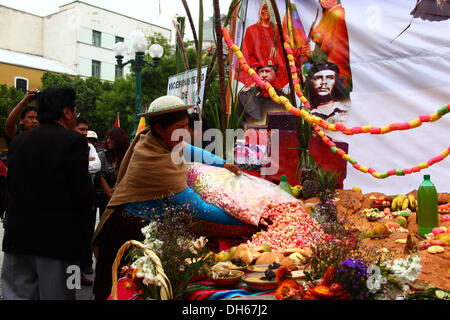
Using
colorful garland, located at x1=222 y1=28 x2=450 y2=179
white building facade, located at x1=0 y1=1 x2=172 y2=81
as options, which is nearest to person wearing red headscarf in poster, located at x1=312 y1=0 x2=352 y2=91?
colorful garland, located at x1=222 y1=28 x2=450 y2=179

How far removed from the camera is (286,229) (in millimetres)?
3076

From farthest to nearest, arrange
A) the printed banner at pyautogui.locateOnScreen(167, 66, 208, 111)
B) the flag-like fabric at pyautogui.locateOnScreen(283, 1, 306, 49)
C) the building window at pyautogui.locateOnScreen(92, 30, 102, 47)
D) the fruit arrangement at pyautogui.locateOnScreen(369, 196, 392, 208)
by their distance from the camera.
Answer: the building window at pyautogui.locateOnScreen(92, 30, 102, 47) < the flag-like fabric at pyautogui.locateOnScreen(283, 1, 306, 49) < the printed banner at pyautogui.locateOnScreen(167, 66, 208, 111) < the fruit arrangement at pyautogui.locateOnScreen(369, 196, 392, 208)

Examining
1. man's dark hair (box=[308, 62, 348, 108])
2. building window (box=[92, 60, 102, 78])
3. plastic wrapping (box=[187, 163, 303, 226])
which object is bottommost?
plastic wrapping (box=[187, 163, 303, 226])

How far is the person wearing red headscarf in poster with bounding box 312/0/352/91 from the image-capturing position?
6070mm

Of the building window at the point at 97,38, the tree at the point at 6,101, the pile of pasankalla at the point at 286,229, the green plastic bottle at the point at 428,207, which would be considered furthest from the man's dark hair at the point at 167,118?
the building window at the point at 97,38

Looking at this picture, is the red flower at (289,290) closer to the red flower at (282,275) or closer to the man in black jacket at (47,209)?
the red flower at (282,275)

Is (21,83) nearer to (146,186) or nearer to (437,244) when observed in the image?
(146,186)

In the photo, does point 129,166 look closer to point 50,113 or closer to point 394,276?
Result: point 50,113

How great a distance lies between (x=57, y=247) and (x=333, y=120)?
198 inches

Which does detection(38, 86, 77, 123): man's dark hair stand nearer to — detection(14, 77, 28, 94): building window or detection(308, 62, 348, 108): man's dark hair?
detection(308, 62, 348, 108): man's dark hair

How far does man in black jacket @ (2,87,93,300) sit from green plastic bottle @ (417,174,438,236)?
2808 mm

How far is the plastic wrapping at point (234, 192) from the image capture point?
127 inches

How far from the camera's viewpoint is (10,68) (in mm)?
25875
